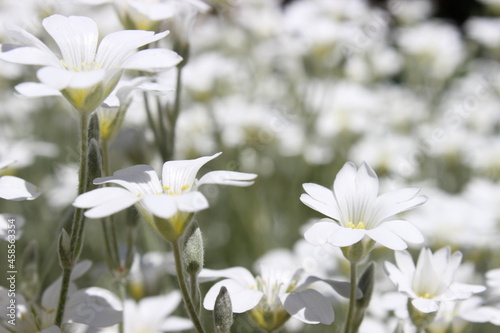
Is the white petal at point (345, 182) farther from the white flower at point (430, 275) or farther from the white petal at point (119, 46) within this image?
the white petal at point (119, 46)

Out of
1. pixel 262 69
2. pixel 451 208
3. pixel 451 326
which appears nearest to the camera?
pixel 451 326

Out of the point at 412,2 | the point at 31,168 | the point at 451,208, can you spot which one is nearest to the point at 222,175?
the point at 451,208

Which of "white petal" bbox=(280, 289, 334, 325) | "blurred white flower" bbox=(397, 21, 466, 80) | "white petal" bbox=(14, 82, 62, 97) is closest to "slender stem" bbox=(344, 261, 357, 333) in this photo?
"white petal" bbox=(280, 289, 334, 325)

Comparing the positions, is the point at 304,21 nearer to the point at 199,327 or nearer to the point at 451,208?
the point at 451,208

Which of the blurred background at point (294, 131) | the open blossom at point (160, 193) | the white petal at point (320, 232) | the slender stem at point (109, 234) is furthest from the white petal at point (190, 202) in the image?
the blurred background at point (294, 131)

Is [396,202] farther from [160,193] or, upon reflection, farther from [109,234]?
[109,234]

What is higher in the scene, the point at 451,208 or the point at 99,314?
the point at 99,314

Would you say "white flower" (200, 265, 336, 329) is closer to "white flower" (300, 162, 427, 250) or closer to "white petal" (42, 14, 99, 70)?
"white flower" (300, 162, 427, 250)
